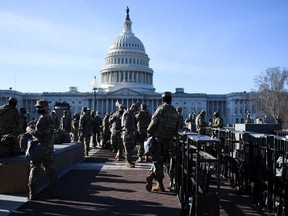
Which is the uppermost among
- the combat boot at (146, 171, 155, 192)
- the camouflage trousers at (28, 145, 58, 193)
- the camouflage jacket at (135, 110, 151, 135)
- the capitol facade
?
the capitol facade

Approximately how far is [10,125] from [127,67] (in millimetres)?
118432

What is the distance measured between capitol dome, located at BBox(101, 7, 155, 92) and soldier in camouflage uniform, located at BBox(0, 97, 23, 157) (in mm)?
116141

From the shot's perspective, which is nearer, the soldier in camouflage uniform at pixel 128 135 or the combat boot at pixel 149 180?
the combat boot at pixel 149 180

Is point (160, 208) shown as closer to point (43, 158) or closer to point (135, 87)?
point (43, 158)

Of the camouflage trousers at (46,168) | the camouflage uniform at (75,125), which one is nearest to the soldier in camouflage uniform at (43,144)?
the camouflage trousers at (46,168)

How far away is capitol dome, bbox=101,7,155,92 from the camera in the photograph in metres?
129

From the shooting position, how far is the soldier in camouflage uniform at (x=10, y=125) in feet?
35.3

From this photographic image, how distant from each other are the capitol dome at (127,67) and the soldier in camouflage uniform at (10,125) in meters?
116

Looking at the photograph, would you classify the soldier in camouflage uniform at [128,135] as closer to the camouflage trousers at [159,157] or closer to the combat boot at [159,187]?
the combat boot at [159,187]

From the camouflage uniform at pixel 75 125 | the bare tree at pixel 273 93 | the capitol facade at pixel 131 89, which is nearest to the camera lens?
the camouflage uniform at pixel 75 125

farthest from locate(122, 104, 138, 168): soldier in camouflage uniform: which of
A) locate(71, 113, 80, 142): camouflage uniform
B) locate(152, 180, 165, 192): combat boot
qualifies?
locate(71, 113, 80, 142): camouflage uniform

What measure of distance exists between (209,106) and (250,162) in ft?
412

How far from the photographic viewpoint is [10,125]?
1091 centimetres

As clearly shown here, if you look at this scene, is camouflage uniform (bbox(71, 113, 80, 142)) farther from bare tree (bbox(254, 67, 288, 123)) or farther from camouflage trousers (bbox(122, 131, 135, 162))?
bare tree (bbox(254, 67, 288, 123))
